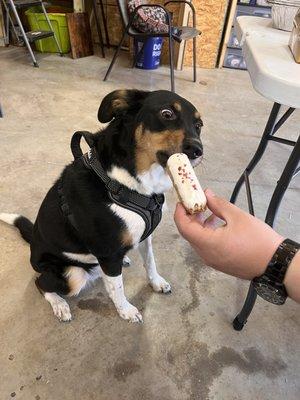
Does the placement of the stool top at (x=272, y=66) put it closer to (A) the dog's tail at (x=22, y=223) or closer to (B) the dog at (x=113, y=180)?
(B) the dog at (x=113, y=180)

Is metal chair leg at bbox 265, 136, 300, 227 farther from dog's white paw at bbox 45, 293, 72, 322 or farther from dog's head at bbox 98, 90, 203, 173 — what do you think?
dog's white paw at bbox 45, 293, 72, 322

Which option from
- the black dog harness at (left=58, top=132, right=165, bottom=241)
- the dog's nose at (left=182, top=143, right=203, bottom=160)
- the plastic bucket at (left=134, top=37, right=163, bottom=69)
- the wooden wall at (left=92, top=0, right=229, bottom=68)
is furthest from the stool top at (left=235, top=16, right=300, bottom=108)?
the wooden wall at (left=92, top=0, right=229, bottom=68)

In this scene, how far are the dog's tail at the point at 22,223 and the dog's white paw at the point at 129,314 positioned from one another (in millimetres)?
606

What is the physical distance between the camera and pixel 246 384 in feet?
4.14

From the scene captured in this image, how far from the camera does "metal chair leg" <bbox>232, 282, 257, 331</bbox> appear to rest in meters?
1.33

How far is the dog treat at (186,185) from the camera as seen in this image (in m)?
0.81

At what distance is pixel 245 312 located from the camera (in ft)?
4.50

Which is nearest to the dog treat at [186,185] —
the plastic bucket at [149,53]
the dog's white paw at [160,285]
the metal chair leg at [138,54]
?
the dog's white paw at [160,285]

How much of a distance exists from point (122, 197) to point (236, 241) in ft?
1.69

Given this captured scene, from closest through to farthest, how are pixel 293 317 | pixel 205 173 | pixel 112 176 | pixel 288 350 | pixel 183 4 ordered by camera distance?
pixel 112 176 → pixel 288 350 → pixel 293 317 → pixel 205 173 → pixel 183 4

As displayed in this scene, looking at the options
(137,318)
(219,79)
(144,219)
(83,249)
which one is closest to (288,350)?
(137,318)

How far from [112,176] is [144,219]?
0.19 meters

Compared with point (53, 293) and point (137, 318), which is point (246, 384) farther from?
point (53, 293)

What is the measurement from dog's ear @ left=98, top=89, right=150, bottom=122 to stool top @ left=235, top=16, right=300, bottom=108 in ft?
1.25
